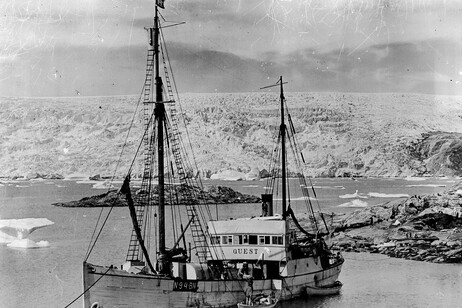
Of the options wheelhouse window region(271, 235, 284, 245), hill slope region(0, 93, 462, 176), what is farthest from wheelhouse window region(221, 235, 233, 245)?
hill slope region(0, 93, 462, 176)

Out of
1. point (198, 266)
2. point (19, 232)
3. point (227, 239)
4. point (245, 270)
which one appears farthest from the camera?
point (19, 232)

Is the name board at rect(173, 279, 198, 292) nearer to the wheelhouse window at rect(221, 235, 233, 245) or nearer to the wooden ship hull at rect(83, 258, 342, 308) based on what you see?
the wooden ship hull at rect(83, 258, 342, 308)

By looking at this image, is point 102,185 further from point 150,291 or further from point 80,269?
point 150,291

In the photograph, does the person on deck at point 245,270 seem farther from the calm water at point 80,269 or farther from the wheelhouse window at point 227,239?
the calm water at point 80,269

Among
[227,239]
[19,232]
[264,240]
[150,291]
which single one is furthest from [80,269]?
[150,291]

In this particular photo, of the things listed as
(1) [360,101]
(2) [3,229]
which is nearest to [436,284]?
(2) [3,229]

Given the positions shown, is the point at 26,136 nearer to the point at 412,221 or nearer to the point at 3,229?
the point at 3,229
